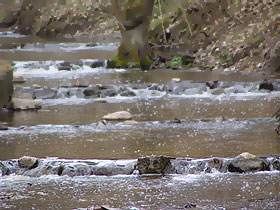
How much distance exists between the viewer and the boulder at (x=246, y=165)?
870 cm

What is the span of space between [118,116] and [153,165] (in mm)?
5523

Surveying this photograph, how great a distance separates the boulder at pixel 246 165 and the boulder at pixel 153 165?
2.65ft

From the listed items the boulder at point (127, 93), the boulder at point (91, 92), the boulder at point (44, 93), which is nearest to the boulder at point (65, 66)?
the boulder at point (44, 93)

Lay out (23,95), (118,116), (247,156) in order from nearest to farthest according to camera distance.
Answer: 1. (247,156)
2. (118,116)
3. (23,95)

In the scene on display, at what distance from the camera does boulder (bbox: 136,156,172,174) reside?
8734 mm

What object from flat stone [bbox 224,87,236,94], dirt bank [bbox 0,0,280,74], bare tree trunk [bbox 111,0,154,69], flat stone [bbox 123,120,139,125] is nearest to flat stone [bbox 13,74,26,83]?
bare tree trunk [bbox 111,0,154,69]

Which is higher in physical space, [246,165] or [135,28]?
[135,28]

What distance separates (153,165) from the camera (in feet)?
28.8

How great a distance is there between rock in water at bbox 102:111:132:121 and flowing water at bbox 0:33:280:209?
0.25m

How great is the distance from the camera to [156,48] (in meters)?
27.8

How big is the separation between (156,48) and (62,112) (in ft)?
41.2

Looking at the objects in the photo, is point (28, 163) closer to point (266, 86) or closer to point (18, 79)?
point (266, 86)

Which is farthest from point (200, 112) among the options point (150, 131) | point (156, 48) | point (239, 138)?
point (156, 48)

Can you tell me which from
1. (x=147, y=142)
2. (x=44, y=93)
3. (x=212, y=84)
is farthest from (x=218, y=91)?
(x=147, y=142)
